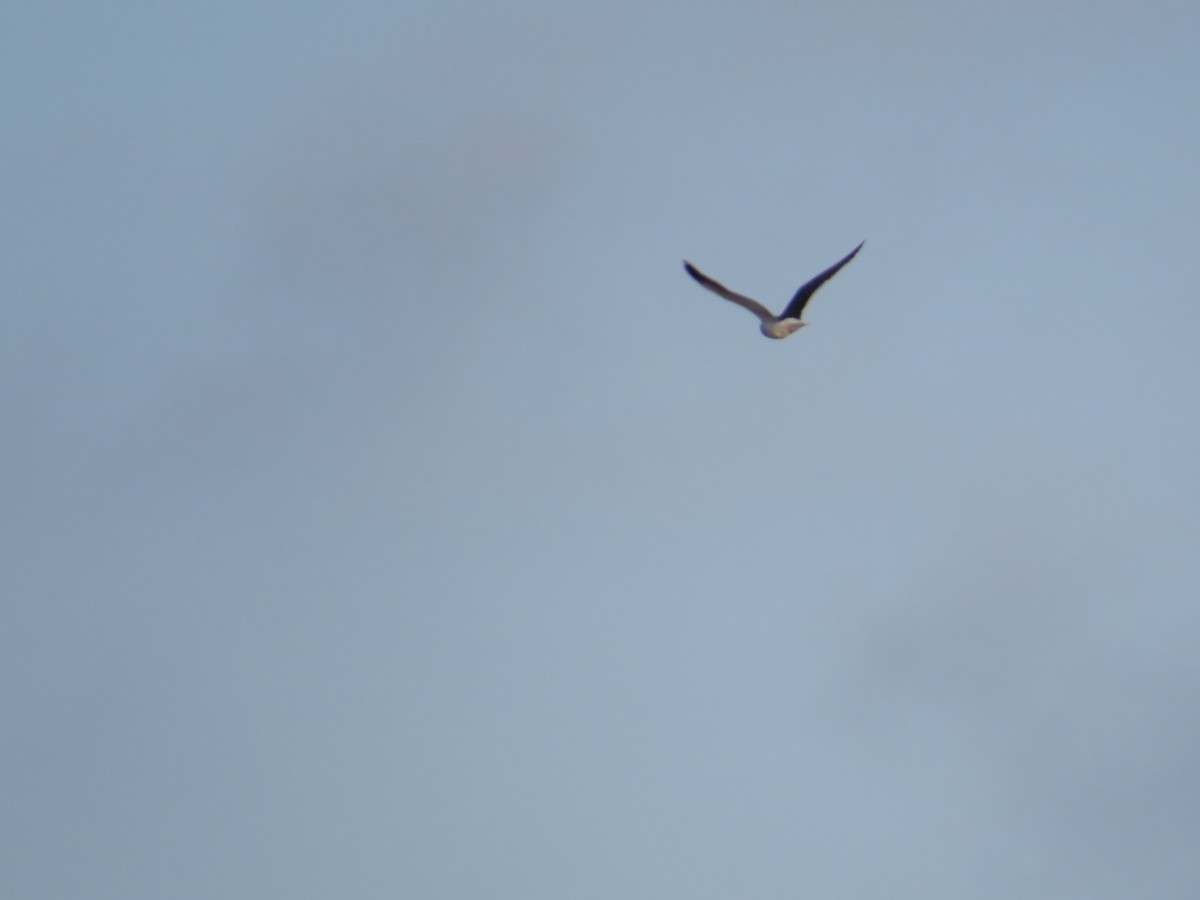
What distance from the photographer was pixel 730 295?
57406 millimetres

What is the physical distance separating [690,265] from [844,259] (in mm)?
5241

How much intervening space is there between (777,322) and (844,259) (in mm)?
3678

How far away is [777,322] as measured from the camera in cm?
5656

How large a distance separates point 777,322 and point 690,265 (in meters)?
3.18

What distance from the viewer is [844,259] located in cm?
5372

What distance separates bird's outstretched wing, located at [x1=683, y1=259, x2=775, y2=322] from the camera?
186 feet

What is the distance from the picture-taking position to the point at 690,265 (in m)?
56.7

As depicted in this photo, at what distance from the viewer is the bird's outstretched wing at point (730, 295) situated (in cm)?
5681
